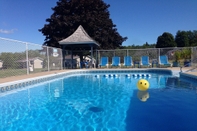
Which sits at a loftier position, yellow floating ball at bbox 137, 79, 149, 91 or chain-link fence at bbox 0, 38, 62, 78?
chain-link fence at bbox 0, 38, 62, 78

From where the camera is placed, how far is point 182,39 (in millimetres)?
43281

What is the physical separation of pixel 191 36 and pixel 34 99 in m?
52.2

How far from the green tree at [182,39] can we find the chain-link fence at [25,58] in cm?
3921

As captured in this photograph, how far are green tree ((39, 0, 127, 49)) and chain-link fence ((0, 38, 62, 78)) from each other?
5.63 metres

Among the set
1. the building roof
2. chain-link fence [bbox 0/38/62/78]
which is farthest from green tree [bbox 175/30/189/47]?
chain-link fence [bbox 0/38/62/78]

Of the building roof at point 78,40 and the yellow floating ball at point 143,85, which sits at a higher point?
the building roof at point 78,40

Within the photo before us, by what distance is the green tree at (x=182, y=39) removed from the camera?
1671 inches

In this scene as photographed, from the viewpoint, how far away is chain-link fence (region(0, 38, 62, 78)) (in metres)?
9.58

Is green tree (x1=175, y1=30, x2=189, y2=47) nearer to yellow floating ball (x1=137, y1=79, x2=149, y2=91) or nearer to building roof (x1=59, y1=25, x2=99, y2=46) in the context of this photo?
building roof (x1=59, y1=25, x2=99, y2=46)

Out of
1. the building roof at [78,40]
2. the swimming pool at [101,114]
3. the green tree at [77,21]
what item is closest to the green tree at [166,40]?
the green tree at [77,21]

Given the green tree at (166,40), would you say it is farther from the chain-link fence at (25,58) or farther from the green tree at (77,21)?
the chain-link fence at (25,58)

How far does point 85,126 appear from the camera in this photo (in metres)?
3.10

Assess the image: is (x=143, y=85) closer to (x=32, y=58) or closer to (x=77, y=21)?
(x=32, y=58)

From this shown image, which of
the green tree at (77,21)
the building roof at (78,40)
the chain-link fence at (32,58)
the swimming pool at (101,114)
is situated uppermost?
the green tree at (77,21)
